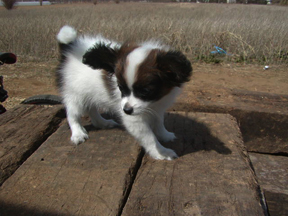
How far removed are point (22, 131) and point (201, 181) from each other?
1800 millimetres

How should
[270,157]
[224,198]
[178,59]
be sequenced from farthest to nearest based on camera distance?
1. [270,157]
2. [178,59]
3. [224,198]

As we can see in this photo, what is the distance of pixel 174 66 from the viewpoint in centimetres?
214

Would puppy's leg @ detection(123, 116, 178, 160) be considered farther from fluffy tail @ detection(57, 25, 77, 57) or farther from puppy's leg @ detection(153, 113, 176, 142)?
fluffy tail @ detection(57, 25, 77, 57)

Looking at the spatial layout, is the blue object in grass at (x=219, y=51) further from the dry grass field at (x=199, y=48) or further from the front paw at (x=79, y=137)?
the front paw at (x=79, y=137)

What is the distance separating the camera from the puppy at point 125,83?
214 cm

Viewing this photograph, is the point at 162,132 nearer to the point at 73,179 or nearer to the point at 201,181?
the point at 201,181

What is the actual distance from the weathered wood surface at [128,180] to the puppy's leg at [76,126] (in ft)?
0.26

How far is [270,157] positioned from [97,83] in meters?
2.33

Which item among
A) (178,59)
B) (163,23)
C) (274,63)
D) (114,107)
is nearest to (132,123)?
(114,107)

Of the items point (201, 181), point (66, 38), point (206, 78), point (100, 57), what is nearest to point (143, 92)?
point (100, 57)

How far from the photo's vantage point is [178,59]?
213 cm

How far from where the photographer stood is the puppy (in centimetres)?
214

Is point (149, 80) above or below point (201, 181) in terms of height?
above

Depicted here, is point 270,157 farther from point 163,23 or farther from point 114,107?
point 163,23
